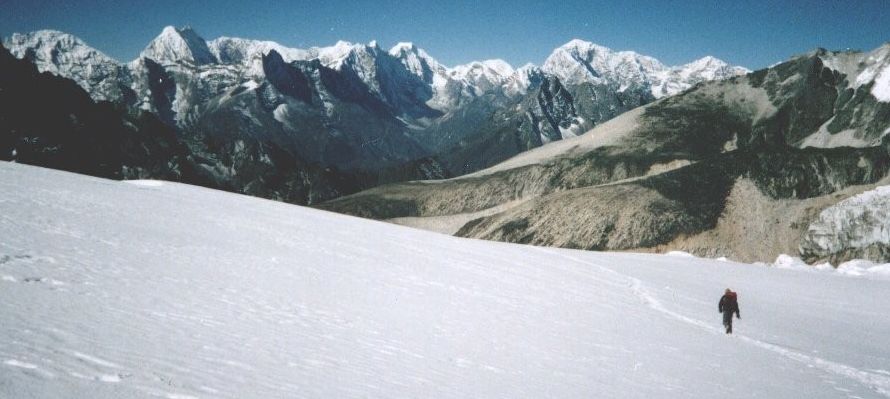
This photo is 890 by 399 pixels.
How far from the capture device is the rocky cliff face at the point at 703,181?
9150 cm

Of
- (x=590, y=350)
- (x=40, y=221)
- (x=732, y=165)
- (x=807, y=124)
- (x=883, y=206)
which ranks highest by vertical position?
(x=807, y=124)

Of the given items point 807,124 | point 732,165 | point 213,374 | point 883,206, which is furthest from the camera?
point 807,124

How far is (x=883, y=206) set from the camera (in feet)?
266

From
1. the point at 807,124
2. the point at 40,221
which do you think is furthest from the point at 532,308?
the point at 807,124

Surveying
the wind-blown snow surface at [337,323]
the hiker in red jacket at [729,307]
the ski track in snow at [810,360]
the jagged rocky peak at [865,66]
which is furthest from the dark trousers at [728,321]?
the jagged rocky peak at [865,66]

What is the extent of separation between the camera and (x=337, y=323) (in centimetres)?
1155

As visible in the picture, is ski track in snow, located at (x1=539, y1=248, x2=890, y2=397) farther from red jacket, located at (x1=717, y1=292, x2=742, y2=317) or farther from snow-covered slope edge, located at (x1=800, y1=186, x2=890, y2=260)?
snow-covered slope edge, located at (x1=800, y1=186, x2=890, y2=260)

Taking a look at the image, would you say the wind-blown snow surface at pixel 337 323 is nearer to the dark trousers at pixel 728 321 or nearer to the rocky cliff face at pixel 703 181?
the dark trousers at pixel 728 321

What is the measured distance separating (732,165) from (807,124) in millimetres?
81475

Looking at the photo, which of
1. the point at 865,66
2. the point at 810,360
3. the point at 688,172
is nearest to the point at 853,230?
the point at 688,172

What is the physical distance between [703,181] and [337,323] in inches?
4416

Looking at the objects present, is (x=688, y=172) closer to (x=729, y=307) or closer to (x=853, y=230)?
(x=853, y=230)

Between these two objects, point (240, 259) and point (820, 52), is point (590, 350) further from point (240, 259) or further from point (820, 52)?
point (820, 52)

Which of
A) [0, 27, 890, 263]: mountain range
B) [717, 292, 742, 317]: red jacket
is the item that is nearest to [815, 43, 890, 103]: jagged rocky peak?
[0, 27, 890, 263]: mountain range
